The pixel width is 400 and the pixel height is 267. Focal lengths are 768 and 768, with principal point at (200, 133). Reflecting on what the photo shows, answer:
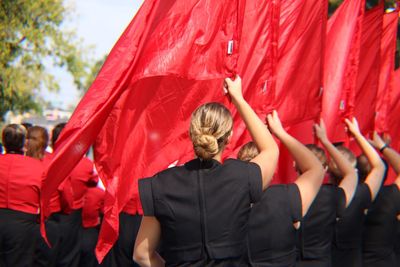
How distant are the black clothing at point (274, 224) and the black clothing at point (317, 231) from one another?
74cm

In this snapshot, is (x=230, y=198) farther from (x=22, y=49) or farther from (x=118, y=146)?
(x=22, y=49)

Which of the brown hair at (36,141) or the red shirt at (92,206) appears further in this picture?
the red shirt at (92,206)

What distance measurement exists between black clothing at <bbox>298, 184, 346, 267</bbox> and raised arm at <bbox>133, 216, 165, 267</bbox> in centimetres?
158

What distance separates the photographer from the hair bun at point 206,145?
3.65 m

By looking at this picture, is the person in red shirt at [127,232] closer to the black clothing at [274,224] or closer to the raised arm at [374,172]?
the raised arm at [374,172]

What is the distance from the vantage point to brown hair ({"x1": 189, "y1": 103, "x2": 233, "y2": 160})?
12.0ft

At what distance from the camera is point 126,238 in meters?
7.35

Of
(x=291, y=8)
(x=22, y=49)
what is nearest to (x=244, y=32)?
(x=291, y=8)

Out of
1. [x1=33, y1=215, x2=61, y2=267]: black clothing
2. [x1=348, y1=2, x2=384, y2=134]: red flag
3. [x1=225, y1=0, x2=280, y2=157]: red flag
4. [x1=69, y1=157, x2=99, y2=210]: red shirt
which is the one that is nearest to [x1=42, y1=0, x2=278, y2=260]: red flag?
[x1=225, y1=0, x2=280, y2=157]: red flag

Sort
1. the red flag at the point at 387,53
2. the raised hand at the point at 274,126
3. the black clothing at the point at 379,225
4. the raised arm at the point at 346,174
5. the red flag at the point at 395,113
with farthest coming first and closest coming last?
1. the red flag at the point at 395,113
2. the red flag at the point at 387,53
3. the black clothing at the point at 379,225
4. the raised arm at the point at 346,174
5. the raised hand at the point at 274,126

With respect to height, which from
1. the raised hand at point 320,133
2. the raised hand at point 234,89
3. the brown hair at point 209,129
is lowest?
the raised hand at point 320,133

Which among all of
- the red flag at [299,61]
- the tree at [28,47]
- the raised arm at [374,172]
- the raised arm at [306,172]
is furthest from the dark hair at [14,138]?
the tree at [28,47]

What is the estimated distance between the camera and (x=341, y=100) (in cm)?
754

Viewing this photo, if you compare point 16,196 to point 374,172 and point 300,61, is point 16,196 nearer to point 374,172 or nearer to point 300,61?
point 300,61
